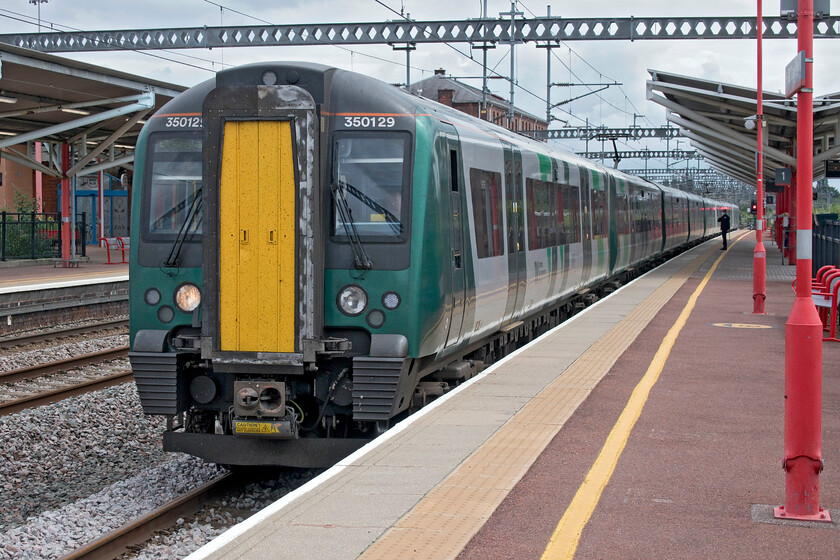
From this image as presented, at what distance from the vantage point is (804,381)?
18.1 feet

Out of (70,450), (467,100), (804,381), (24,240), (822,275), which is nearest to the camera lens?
(804,381)

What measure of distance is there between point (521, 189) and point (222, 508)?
18.8ft

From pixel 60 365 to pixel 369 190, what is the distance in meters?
7.44

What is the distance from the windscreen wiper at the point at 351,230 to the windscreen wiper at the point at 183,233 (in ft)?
3.51

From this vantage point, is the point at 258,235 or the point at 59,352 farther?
the point at 59,352

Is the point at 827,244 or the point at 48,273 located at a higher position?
the point at 827,244

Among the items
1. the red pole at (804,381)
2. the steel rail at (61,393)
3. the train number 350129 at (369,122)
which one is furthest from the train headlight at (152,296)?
the red pole at (804,381)

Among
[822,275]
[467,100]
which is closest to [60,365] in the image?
[822,275]

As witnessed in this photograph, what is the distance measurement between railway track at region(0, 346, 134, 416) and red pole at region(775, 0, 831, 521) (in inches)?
326

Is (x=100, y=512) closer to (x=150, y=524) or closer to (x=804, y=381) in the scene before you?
(x=150, y=524)

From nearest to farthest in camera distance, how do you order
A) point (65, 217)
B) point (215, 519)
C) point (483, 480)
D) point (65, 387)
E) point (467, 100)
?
1. point (483, 480)
2. point (215, 519)
3. point (65, 387)
4. point (65, 217)
5. point (467, 100)

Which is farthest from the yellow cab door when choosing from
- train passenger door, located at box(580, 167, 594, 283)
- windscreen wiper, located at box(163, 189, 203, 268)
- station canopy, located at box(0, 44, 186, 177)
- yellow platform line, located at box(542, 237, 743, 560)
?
station canopy, located at box(0, 44, 186, 177)

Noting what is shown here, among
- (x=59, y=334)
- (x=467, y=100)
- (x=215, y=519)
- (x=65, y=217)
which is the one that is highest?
(x=467, y=100)

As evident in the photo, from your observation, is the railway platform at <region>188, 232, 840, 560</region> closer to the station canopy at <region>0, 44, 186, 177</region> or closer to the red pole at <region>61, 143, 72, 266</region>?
the station canopy at <region>0, 44, 186, 177</region>
